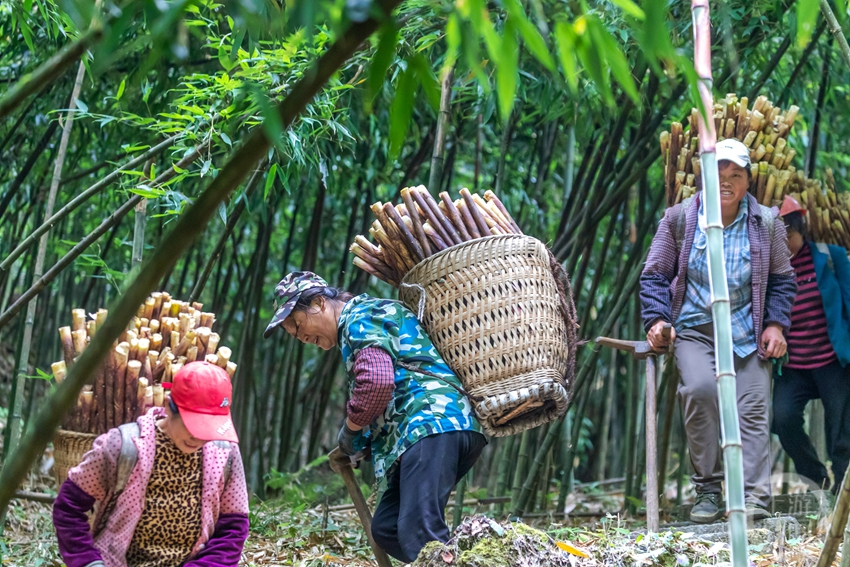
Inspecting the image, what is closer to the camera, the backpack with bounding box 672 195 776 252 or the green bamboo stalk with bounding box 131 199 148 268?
the green bamboo stalk with bounding box 131 199 148 268

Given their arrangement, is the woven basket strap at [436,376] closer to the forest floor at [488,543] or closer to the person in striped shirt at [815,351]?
→ the forest floor at [488,543]

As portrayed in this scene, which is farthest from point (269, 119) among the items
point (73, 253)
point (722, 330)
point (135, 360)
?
point (73, 253)

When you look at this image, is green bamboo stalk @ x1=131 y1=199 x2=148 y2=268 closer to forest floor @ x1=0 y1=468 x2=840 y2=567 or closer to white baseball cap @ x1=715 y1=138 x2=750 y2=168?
forest floor @ x1=0 y1=468 x2=840 y2=567

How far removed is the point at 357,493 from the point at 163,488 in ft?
2.51

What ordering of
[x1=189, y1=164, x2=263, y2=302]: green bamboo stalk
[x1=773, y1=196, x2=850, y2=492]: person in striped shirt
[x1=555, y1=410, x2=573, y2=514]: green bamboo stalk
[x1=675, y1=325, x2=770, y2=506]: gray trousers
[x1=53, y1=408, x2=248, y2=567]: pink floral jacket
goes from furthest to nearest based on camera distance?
[x1=555, y1=410, x2=573, y2=514]: green bamboo stalk → [x1=773, y1=196, x2=850, y2=492]: person in striped shirt → [x1=189, y1=164, x2=263, y2=302]: green bamboo stalk → [x1=675, y1=325, x2=770, y2=506]: gray trousers → [x1=53, y1=408, x2=248, y2=567]: pink floral jacket

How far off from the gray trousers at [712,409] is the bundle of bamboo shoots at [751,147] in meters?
0.60

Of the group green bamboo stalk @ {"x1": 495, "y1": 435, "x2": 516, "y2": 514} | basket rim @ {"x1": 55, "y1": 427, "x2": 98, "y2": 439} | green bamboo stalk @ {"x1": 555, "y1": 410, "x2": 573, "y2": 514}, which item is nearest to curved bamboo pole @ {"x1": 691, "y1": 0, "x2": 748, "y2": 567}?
basket rim @ {"x1": 55, "y1": 427, "x2": 98, "y2": 439}

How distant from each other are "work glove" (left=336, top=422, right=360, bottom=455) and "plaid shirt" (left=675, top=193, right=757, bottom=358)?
122 centimetres

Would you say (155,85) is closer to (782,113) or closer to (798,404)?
(782,113)

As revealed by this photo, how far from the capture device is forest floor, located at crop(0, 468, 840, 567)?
2170 millimetres

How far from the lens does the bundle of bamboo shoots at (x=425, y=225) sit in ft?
8.98

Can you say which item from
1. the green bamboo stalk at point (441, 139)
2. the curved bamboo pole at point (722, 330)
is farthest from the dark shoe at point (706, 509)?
the curved bamboo pole at point (722, 330)

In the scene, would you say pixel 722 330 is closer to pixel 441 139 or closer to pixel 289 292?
pixel 289 292

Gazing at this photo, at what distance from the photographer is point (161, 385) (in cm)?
245
